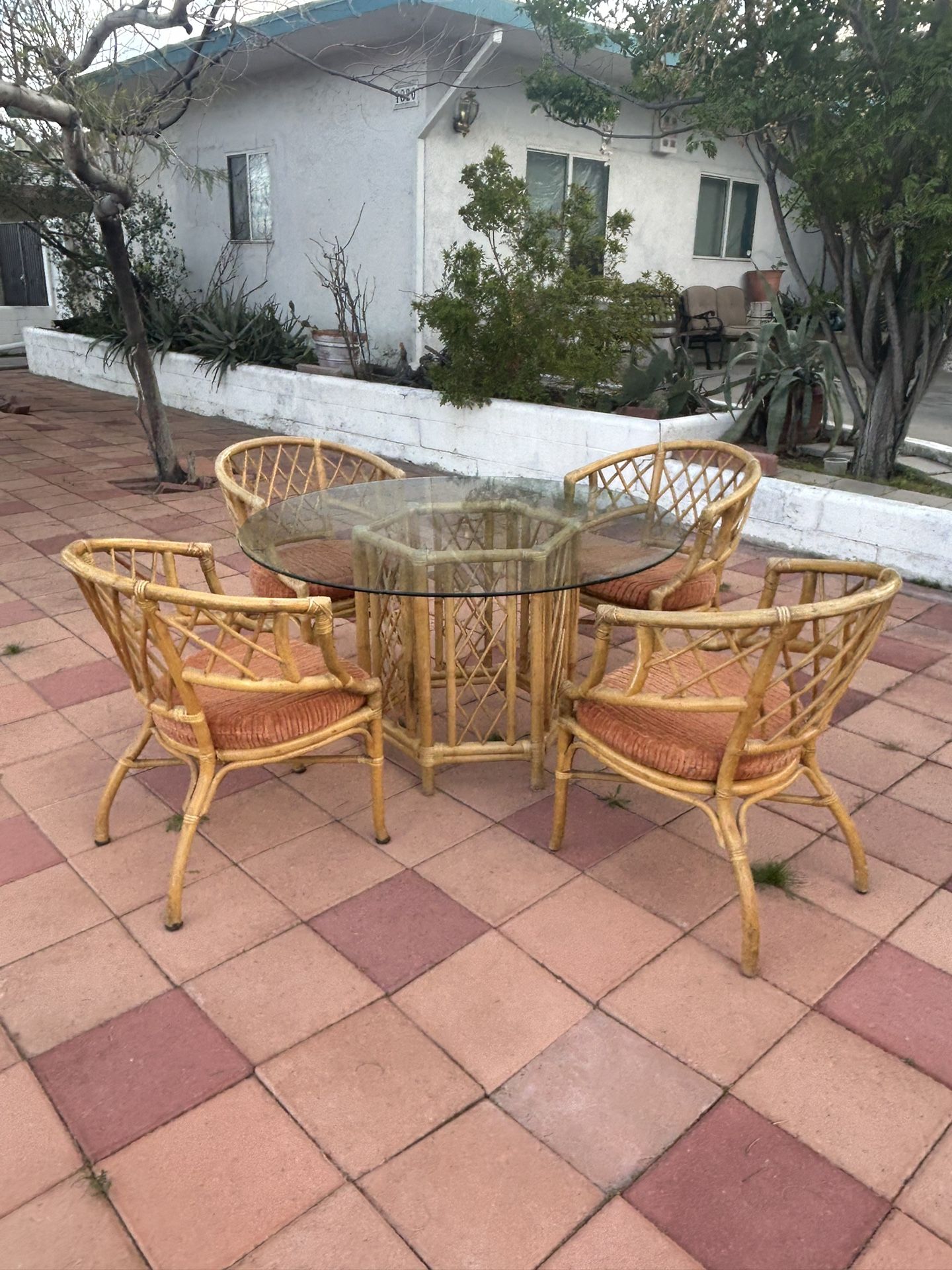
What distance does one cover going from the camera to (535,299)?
5875 millimetres

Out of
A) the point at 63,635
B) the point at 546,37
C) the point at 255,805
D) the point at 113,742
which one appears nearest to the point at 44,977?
the point at 255,805

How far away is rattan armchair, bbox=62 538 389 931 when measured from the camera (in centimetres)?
209

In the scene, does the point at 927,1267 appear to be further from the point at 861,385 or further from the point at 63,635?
the point at 861,385

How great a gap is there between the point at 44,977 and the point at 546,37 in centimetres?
601

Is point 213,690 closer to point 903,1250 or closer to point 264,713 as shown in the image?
point 264,713

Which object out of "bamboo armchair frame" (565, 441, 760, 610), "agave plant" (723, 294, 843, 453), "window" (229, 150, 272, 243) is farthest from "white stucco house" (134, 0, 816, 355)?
"bamboo armchair frame" (565, 441, 760, 610)

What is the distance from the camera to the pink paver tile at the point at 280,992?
196 cm

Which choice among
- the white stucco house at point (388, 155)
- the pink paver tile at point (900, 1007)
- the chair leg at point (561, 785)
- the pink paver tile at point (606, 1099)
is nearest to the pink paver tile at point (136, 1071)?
the pink paver tile at point (606, 1099)

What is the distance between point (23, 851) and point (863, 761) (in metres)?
2.46

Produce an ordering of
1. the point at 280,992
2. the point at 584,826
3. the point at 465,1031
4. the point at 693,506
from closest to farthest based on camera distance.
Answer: the point at 465,1031 → the point at 280,992 → the point at 584,826 → the point at 693,506

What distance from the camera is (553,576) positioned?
101 inches

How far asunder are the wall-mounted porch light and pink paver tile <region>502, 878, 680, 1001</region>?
21.9 feet

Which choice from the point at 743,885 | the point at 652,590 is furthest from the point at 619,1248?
the point at 652,590

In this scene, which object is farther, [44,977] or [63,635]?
[63,635]
